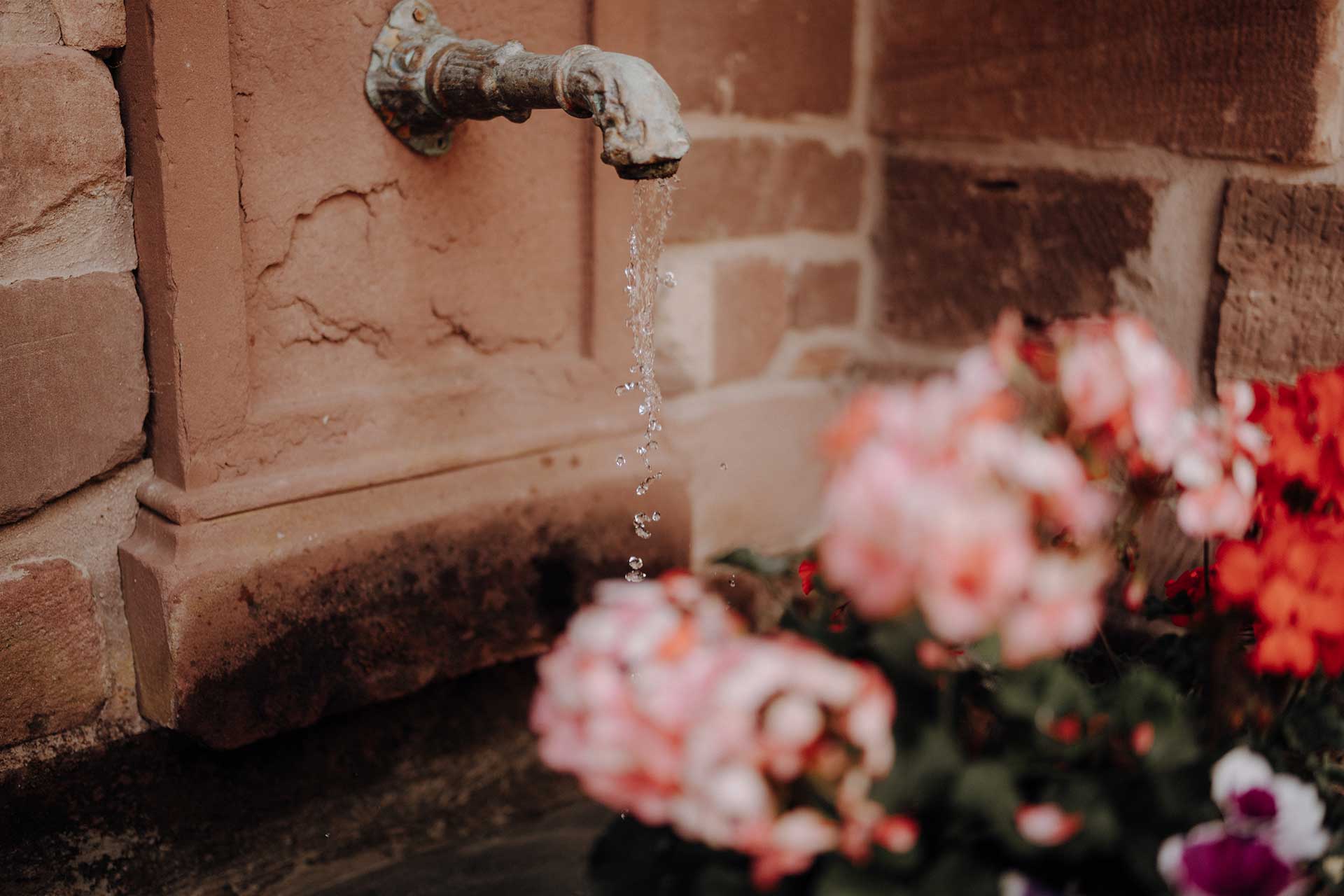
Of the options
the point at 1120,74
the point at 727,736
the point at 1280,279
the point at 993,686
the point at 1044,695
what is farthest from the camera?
the point at 1120,74

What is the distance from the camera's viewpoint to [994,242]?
1.61 metres

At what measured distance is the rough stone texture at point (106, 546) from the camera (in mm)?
1126

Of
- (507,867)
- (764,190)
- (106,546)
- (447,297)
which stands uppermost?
(764,190)

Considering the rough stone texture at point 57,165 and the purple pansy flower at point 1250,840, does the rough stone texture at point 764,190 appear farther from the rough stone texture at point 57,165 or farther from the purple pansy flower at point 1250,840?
the purple pansy flower at point 1250,840

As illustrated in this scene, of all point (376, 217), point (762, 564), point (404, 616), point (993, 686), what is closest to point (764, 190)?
point (376, 217)

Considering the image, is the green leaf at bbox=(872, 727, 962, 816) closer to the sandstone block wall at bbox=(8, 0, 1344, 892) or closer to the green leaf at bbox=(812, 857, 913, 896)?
the green leaf at bbox=(812, 857, 913, 896)

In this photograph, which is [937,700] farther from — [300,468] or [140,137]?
[140,137]

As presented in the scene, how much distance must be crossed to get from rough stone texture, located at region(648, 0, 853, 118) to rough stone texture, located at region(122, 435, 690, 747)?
0.46 metres

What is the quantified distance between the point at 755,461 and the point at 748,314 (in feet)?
0.71

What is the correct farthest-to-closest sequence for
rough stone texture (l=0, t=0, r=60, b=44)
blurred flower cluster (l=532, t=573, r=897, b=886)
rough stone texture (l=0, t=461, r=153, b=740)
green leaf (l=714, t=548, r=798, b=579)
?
rough stone texture (l=0, t=461, r=153, b=740) → rough stone texture (l=0, t=0, r=60, b=44) → green leaf (l=714, t=548, r=798, b=579) → blurred flower cluster (l=532, t=573, r=897, b=886)

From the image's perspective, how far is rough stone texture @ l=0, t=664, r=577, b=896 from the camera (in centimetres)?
115

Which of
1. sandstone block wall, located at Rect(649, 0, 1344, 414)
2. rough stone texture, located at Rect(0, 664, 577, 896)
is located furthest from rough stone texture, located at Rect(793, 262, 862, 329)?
rough stone texture, located at Rect(0, 664, 577, 896)

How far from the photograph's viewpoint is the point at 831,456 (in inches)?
28.7

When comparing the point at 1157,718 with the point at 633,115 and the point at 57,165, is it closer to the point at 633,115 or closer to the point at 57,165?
the point at 633,115
